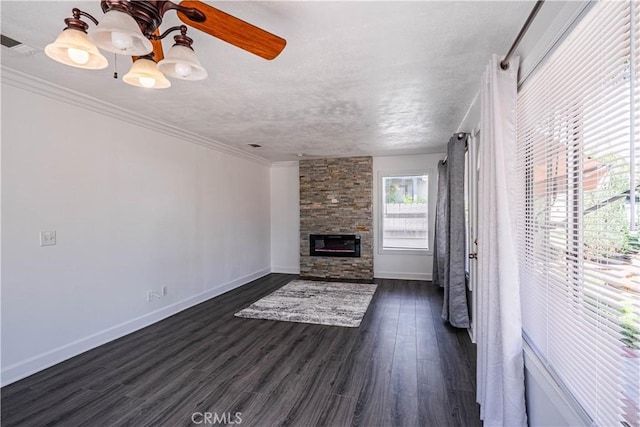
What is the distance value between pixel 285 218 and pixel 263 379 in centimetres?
453

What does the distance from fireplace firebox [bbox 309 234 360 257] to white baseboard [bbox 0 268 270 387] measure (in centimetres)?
242

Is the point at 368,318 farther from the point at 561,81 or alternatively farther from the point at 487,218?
the point at 561,81

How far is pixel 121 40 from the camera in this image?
1.21m

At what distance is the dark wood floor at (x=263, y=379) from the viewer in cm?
206

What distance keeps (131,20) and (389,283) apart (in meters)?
5.47

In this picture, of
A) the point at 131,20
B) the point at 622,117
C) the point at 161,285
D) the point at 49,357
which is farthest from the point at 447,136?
the point at 49,357

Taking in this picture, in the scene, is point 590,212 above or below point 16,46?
below

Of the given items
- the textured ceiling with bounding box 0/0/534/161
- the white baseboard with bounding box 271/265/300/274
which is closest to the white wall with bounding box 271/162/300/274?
the white baseboard with bounding box 271/265/300/274

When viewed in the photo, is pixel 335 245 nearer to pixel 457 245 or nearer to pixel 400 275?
pixel 400 275

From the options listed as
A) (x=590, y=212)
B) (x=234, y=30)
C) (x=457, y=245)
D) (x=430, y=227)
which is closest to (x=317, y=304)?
(x=457, y=245)

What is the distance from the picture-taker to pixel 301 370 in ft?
8.67

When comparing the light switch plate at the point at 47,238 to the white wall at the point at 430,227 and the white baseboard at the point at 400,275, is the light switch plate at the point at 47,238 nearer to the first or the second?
the white wall at the point at 430,227

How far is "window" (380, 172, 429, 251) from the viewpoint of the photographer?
19.9 feet

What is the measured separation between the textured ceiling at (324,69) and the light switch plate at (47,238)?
135 centimetres
